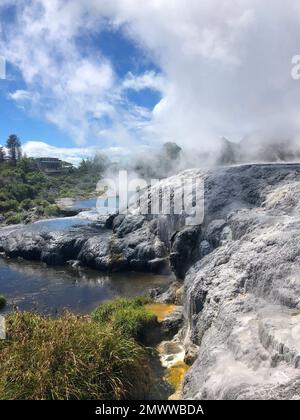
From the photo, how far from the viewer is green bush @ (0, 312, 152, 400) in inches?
352

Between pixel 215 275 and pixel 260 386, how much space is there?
22.6 ft

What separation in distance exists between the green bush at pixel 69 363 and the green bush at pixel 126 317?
8.61 ft

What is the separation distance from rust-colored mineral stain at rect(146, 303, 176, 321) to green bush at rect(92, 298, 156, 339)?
1299mm

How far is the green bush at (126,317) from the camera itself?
1425 centimetres

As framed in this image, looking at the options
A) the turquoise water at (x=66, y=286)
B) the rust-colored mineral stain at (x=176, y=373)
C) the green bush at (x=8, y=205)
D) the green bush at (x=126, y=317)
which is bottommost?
the rust-colored mineral stain at (x=176, y=373)

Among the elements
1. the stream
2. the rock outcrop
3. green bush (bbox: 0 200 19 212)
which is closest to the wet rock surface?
the rock outcrop

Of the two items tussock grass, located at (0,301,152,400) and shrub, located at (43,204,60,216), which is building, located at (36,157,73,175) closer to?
shrub, located at (43,204,60,216)

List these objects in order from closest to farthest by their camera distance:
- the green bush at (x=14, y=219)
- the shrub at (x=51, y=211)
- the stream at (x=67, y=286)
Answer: the stream at (x=67, y=286) < the green bush at (x=14, y=219) < the shrub at (x=51, y=211)

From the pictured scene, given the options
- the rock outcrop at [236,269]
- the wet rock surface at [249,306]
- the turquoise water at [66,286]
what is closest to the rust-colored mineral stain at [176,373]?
the rock outcrop at [236,269]

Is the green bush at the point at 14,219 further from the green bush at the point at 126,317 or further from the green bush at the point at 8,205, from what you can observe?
the green bush at the point at 126,317

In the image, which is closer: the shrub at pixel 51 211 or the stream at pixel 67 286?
the stream at pixel 67 286

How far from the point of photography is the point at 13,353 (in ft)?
32.7
